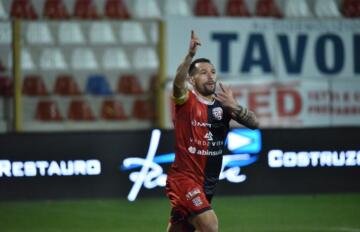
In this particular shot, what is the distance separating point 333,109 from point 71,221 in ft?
18.6

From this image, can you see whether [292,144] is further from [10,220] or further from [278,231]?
[10,220]

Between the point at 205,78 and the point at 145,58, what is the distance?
321 inches

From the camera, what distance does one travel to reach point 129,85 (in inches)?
590

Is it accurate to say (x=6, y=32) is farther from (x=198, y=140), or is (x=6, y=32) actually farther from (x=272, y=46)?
(x=198, y=140)

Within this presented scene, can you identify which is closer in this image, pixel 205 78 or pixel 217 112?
pixel 205 78

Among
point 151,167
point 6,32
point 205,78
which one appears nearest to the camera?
point 205,78

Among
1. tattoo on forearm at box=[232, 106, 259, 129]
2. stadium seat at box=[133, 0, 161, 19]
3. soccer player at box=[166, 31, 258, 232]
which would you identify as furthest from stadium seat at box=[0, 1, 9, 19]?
tattoo on forearm at box=[232, 106, 259, 129]

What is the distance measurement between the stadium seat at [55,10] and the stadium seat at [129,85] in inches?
63.7

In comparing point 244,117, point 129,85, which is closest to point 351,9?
point 129,85

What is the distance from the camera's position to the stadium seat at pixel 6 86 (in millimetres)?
13938

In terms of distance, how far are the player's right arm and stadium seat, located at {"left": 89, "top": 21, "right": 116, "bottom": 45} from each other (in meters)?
7.88

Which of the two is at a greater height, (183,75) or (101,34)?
(183,75)

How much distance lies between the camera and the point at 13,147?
40.9 ft

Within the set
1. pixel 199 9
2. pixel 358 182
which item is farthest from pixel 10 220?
pixel 199 9
